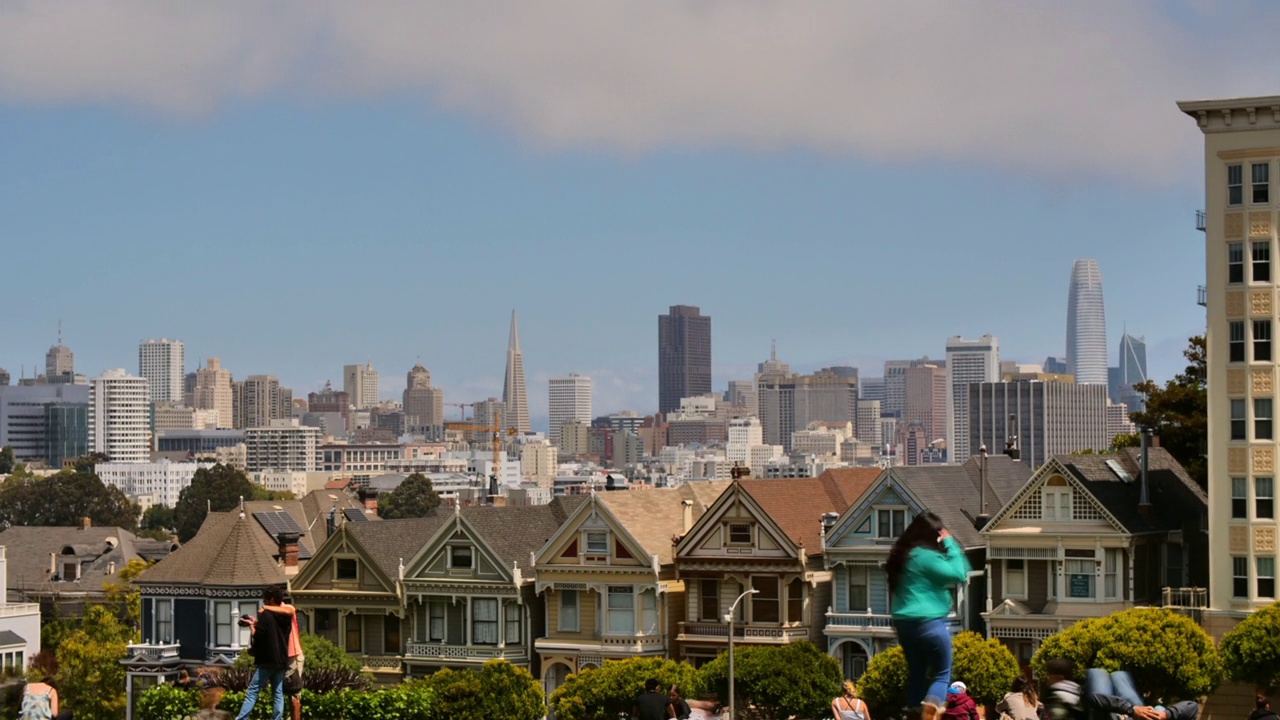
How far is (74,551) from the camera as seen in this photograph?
112 metres

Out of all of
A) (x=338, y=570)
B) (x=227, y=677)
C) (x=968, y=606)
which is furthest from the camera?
(x=338, y=570)

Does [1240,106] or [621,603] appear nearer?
[1240,106]

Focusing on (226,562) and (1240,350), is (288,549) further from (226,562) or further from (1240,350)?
(1240,350)

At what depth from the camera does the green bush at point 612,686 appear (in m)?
61.4

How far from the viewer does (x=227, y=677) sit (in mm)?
51688

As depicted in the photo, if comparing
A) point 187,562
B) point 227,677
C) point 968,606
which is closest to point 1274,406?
point 968,606

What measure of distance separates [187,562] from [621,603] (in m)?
17.2

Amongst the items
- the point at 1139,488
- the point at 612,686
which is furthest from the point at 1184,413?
the point at 612,686

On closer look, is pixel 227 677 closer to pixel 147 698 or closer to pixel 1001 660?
pixel 147 698

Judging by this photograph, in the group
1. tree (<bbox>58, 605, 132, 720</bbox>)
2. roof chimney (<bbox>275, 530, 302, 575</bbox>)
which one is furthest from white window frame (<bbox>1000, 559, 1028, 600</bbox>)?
tree (<bbox>58, 605, 132, 720</bbox>)

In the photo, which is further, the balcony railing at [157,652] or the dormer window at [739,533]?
the balcony railing at [157,652]

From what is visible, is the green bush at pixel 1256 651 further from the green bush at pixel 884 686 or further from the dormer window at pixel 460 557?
the dormer window at pixel 460 557

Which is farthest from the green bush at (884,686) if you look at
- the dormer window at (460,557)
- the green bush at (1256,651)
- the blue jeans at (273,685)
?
the blue jeans at (273,685)

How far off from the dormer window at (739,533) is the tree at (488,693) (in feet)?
25.8
